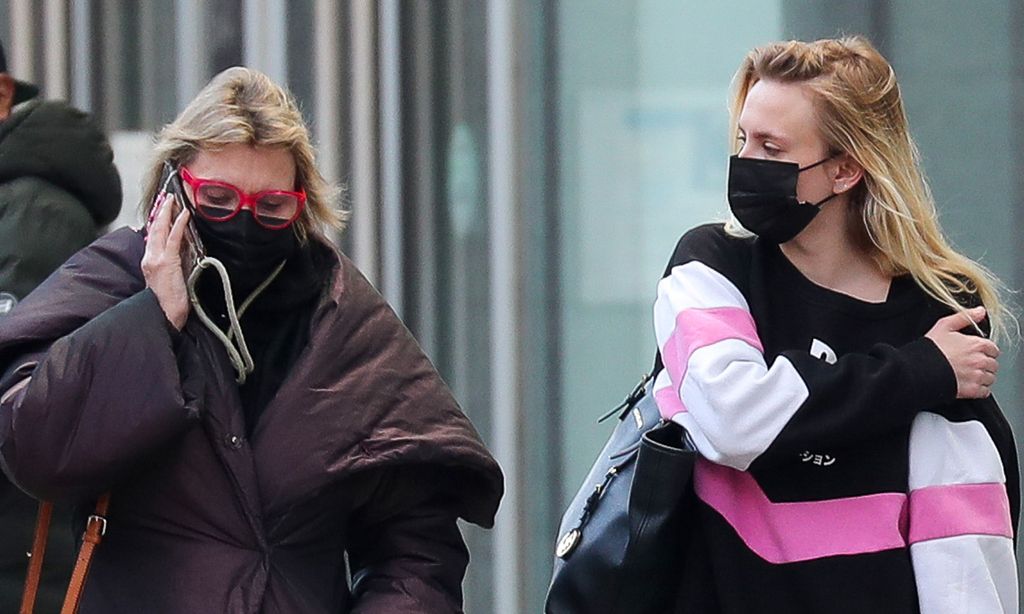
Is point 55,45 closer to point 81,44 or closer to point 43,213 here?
point 81,44

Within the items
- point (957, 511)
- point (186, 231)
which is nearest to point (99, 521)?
point (186, 231)

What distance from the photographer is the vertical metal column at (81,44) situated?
6.72 meters

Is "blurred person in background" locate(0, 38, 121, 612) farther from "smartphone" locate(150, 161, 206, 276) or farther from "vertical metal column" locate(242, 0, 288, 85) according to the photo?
"vertical metal column" locate(242, 0, 288, 85)

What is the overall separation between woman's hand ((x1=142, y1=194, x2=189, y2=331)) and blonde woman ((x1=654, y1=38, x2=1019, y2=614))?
2.51 ft

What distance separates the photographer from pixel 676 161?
19.6 feet

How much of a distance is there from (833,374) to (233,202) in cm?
97

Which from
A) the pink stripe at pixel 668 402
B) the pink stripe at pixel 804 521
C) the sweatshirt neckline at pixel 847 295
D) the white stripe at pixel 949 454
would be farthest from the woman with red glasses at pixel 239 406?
the white stripe at pixel 949 454

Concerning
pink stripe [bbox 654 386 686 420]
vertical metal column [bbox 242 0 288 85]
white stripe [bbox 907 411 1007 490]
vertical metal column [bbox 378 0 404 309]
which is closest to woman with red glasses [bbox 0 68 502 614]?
pink stripe [bbox 654 386 686 420]

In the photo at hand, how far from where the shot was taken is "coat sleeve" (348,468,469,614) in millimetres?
3023

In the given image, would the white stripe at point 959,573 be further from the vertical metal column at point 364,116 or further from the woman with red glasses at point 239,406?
the vertical metal column at point 364,116

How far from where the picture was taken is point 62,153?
12.4 feet

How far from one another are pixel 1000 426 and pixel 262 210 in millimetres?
Result: 1214

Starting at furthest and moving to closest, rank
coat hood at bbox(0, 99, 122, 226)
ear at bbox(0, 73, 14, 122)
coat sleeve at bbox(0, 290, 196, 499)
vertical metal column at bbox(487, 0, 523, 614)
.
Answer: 1. vertical metal column at bbox(487, 0, 523, 614)
2. ear at bbox(0, 73, 14, 122)
3. coat hood at bbox(0, 99, 122, 226)
4. coat sleeve at bbox(0, 290, 196, 499)

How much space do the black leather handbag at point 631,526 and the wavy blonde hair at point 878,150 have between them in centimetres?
46
